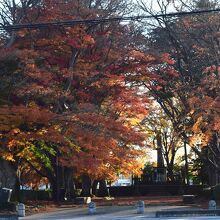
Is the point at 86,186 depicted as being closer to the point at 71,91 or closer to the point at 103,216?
the point at 71,91

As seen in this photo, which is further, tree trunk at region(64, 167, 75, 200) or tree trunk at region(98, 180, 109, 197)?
tree trunk at region(98, 180, 109, 197)

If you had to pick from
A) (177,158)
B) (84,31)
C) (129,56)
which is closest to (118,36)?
(129,56)

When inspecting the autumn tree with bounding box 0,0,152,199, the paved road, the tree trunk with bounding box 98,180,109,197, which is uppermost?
the autumn tree with bounding box 0,0,152,199

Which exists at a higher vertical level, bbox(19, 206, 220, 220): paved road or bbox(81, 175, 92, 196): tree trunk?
bbox(81, 175, 92, 196): tree trunk

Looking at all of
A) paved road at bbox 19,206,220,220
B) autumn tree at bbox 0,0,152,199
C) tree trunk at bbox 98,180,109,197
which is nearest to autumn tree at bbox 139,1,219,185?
autumn tree at bbox 0,0,152,199

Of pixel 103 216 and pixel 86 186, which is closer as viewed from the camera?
pixel 103 216

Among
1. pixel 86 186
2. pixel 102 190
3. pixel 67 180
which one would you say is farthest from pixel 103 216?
pixel 102 190

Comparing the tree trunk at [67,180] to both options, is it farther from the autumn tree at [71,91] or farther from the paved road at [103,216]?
the paved road at [103,216]

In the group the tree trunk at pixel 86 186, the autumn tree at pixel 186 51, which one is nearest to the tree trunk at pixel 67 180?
the tree trunk at pixel 86 186

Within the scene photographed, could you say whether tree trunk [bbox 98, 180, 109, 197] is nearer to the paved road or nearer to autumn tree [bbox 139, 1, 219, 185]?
autumn tree [bbox 139, 1, 219, 185]

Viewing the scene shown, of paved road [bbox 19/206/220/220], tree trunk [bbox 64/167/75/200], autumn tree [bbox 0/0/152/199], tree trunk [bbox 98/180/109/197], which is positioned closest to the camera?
paved road [bbox 19/206/220/220]

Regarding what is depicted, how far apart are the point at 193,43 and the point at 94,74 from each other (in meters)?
6.68

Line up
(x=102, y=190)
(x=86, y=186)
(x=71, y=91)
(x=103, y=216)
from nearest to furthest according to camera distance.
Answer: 1. (x=103, y=216)
2. (x=71, y=91)
3. (x=86, y=186)
4. (x=102, y=190)

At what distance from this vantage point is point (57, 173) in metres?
36.7
